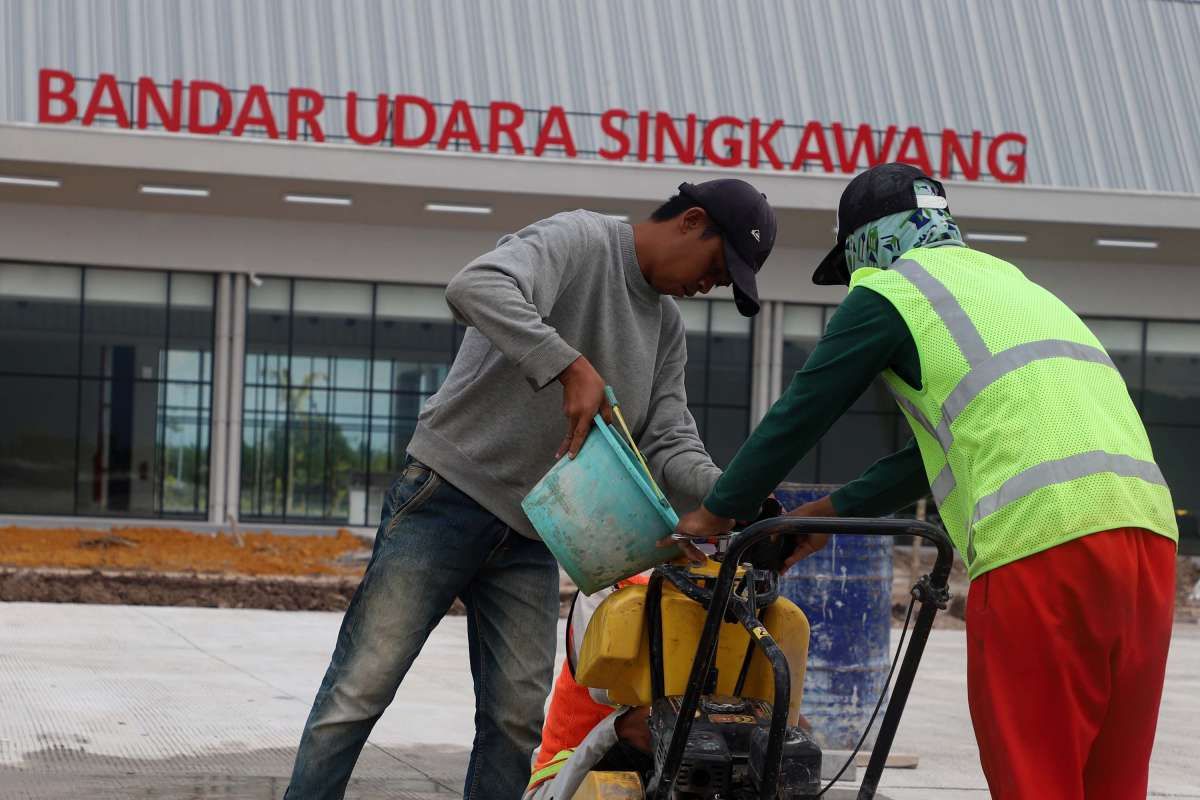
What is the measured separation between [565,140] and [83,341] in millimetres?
8810

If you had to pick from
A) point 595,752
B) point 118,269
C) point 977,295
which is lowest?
point 595,752

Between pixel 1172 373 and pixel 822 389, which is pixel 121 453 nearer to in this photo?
pixel 1172 373

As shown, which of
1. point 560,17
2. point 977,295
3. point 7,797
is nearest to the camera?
point 977,295

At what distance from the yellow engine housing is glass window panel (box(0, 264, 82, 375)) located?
23619mm

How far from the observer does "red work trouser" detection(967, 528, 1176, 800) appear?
2547mm

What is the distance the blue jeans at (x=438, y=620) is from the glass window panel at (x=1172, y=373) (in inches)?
1019

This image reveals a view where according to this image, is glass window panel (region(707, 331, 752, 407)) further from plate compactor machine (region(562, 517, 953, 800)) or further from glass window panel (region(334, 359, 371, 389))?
plate compactor machine (region(562, 517, 953, 800))

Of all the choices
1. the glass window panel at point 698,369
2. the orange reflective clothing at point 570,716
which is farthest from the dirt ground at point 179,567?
the orange reflective clothing at point 570,716

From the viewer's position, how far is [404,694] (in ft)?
26.5

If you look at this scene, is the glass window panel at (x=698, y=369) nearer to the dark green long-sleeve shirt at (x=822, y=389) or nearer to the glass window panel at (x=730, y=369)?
the glass window panel at (x=730, y=369)

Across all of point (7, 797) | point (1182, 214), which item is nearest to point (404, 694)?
point (7, 797)

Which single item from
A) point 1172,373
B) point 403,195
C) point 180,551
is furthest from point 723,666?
point 1172,373

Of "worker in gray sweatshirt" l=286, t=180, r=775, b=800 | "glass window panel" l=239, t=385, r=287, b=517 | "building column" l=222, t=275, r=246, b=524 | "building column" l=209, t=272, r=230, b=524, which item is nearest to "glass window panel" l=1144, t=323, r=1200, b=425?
"glass window panel" l=239, t=385, r=287, b=517

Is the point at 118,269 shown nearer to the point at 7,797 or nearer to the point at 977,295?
the point at 7,797
